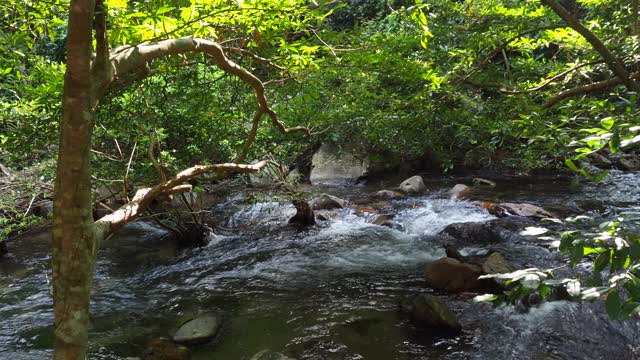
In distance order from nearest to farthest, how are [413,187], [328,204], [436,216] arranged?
[436,216] < [328,204] < [413,187]

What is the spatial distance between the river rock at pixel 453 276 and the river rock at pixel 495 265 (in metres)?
0.11

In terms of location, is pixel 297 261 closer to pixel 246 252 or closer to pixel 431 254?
pixel 246 252

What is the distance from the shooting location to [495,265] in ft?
18.5

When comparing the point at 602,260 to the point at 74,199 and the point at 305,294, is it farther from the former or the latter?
the point at 305,294

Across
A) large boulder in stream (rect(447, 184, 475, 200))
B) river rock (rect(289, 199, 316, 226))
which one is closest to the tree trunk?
river rock (rect(289, 199, 316, 226))

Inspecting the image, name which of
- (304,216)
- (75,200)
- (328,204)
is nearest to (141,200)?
(75,200)

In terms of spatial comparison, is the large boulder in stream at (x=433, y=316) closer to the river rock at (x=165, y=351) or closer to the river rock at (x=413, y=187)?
the river rock at (x=165, y=351)

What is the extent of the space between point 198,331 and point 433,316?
2599 millimetres

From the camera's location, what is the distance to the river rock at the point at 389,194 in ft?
35.9

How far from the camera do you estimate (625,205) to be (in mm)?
8492

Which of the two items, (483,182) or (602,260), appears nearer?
Result: (602,260)

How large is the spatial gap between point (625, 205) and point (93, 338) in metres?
9.57

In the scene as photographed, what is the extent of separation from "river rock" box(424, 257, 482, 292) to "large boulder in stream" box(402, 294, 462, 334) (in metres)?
0.80

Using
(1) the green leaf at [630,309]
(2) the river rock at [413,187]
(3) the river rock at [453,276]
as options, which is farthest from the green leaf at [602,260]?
(2) the river rock at [413,187]
